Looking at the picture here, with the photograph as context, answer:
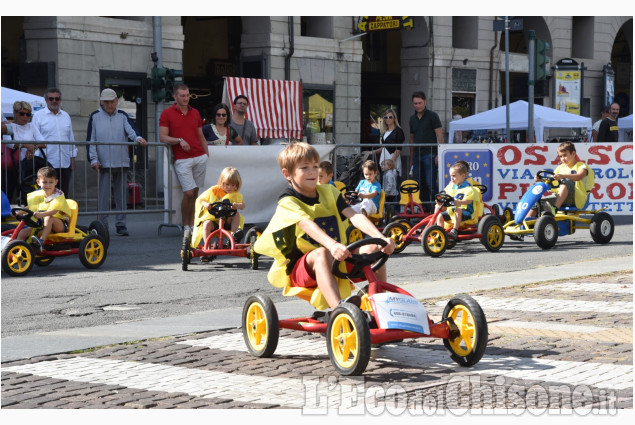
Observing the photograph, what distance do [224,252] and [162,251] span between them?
2.30m

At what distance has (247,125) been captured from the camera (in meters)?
17.0

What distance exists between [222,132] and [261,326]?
9851 millimetres

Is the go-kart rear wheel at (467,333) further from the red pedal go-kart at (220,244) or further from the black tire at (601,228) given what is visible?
the black tire at (601,228)

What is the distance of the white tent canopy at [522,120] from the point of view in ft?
88.5

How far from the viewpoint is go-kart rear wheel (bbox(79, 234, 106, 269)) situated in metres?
11.6

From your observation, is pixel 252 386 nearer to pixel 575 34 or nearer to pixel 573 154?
pixel 573 154

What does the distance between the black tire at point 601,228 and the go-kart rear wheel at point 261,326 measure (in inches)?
346

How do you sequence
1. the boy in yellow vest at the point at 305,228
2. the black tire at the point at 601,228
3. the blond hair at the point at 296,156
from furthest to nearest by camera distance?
the black tire at the point at 601,228
the blond hair at the point at 296,156
the boy in yellow vest at the point at 305,228

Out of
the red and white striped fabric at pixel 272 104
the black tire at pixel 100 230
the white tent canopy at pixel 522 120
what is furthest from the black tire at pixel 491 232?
the white tent canopy at pixel 522 120

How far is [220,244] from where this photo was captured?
1187 centimetres

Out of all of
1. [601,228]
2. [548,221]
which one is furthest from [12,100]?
[601,228]
